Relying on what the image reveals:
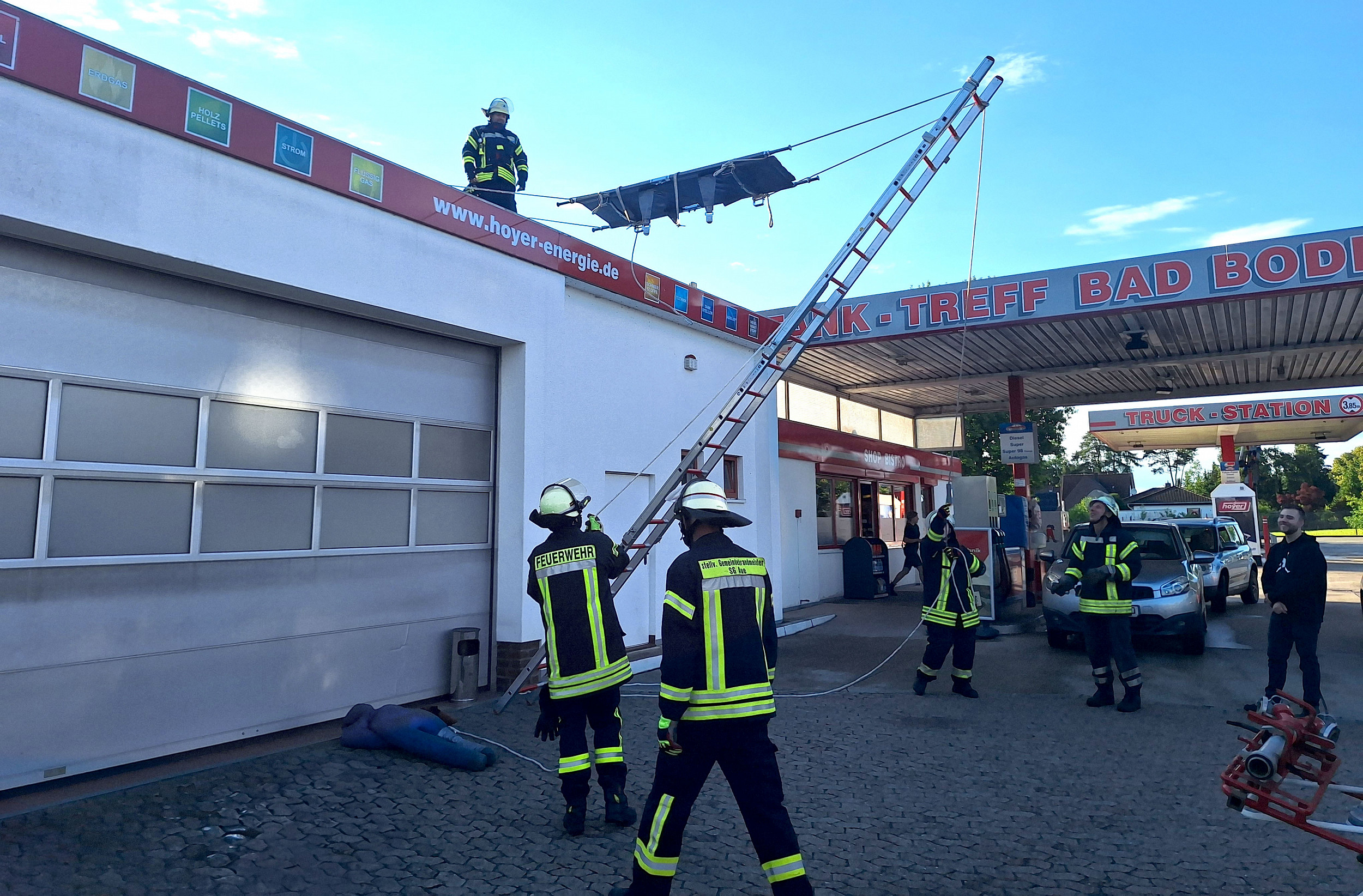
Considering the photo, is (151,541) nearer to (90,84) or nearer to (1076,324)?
(90,84)

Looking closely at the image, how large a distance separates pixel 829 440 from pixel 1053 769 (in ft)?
34.6

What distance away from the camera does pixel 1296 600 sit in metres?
6.82

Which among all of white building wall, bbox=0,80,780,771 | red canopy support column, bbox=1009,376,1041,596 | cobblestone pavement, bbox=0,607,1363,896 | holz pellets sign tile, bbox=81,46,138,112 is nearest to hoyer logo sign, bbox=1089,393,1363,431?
red canopy support column, bbox=1009,376,1041,596

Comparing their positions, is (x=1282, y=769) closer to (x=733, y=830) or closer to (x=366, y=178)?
(x=733, y=830)

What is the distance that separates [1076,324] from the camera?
13.0 metres

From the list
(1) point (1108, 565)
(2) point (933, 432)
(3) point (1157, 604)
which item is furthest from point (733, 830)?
(2) point (933, 432)

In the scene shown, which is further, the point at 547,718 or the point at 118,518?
the point at 118,518

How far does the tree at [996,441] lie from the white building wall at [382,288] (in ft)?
71.3

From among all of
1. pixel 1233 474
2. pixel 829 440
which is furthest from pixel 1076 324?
pixel 1233 474

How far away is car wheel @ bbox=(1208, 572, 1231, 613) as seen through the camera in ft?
45.6

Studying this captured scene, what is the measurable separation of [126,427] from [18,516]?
83cm

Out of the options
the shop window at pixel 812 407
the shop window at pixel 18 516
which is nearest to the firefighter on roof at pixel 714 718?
the shop window at pixel 18 516

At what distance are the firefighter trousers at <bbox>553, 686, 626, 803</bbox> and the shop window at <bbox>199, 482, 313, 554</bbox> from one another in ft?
10.1

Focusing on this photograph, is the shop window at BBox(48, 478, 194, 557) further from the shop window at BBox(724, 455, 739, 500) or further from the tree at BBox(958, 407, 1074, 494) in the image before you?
the tree at BBox(958, 407, 1074, 494)
